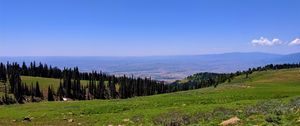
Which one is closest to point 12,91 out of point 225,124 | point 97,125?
point 97,125

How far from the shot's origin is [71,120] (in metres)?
37.5

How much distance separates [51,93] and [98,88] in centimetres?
2349

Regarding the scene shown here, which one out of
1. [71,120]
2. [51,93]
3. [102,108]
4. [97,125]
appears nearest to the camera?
[97,125]

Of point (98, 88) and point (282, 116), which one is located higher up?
point (282, 116)

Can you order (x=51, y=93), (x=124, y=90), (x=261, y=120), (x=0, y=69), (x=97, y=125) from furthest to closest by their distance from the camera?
(x=0, y=69) → (x=124, y=90) → (x=51, y=93) → (x=97, y=125) → (x=261, y=120)

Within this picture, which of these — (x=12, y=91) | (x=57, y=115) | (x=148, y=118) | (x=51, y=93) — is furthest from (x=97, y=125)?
(x=12, y=91)

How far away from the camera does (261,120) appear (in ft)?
77.5

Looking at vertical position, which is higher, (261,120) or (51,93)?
(261,120)

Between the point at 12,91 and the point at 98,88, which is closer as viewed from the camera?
the point at 12,91

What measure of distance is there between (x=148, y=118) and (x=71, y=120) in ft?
26.4

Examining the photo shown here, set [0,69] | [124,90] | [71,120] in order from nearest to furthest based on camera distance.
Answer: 1. [71,120]
2. [124,90]
3. [0,69]

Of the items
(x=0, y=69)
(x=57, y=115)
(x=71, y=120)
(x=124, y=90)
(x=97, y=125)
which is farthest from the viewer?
(x=0, y=69)

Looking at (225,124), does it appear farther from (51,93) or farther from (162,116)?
(51,93)

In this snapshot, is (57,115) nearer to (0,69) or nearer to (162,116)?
(162,116)
